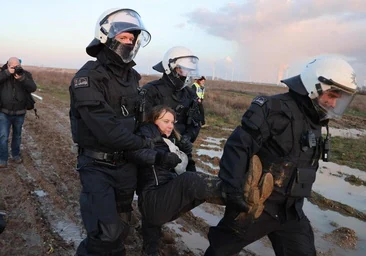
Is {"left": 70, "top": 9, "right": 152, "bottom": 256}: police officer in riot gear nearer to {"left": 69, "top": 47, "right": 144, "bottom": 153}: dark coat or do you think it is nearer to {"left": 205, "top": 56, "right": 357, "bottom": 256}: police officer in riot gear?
{"left": 69, "top": 47, "right": 144, "bottom": 153}: dark coat

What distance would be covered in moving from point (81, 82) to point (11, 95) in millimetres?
4871

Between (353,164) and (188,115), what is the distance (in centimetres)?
703

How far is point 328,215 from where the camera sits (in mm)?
5969

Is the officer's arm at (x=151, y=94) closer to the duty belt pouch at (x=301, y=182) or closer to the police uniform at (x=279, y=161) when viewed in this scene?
the police uniform at (x=279, y=161)

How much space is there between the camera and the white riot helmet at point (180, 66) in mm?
4699

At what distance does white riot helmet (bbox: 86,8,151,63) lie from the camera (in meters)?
3.18

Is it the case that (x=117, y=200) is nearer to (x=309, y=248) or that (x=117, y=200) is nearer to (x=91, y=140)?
(x=91, y=140)

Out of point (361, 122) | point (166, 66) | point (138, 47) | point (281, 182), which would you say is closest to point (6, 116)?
point (166, 66)

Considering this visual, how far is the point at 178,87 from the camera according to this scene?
15.5ft

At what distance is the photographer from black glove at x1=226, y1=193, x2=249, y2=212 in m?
5.51

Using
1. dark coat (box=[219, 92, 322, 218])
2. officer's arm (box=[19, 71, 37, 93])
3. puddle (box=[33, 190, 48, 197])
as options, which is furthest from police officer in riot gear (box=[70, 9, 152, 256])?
officer's arm (box=[19, 71, 37, 93])

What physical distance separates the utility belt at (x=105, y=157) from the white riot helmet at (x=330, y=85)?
1774mm

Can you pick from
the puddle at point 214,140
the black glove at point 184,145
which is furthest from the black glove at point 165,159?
the puddle at point 214,140

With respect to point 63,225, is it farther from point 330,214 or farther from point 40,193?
point 330,214
